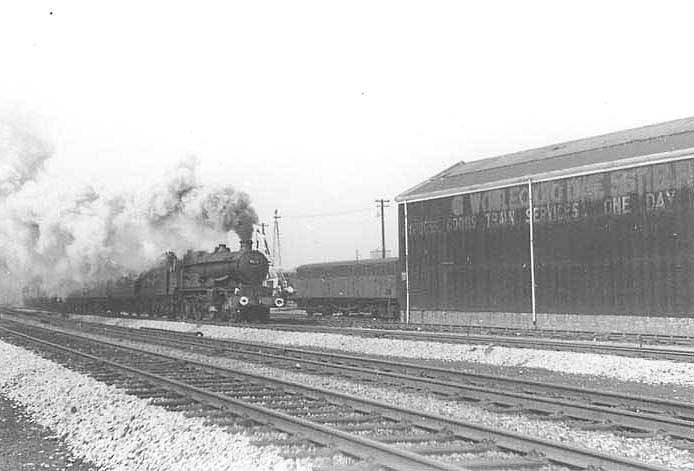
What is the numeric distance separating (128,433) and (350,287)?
93.9 ft

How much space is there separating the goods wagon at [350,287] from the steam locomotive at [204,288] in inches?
292

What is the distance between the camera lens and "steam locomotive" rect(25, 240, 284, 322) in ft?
92.9

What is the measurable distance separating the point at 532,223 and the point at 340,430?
20.4 metres

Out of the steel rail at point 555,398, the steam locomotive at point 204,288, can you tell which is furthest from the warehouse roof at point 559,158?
the steel rail at point 555,398

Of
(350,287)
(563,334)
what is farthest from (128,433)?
(350,287)

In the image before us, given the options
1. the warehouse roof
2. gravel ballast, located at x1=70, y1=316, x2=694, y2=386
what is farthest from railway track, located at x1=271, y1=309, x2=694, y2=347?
the warehouse roof

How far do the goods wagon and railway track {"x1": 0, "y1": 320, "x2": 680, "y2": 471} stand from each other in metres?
21.4

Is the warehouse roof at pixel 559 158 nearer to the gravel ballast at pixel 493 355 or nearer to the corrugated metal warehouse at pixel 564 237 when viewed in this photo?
the corrugated metal warehouse at pixel 564 237

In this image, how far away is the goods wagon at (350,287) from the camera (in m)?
35.3

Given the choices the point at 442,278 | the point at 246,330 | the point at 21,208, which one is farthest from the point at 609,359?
the point at 21,208

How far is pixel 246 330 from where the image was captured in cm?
2575

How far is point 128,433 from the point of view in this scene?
876 cm

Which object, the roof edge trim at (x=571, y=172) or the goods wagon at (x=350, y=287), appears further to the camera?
the goods wagon at (x=350, y=287)

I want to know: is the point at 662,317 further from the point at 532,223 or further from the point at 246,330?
the point at 246,330
